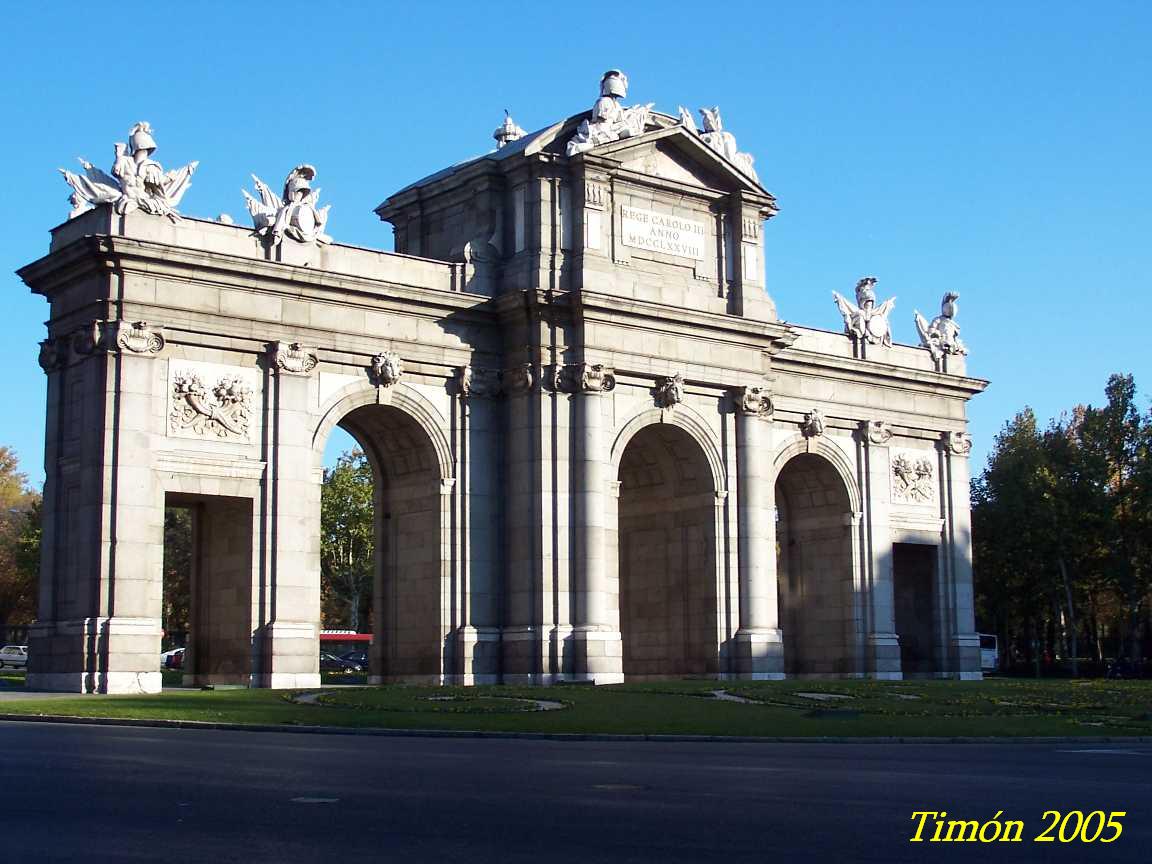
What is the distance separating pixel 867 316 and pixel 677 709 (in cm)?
3292

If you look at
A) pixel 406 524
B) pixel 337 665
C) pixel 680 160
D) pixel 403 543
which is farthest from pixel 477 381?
pixel 337 665

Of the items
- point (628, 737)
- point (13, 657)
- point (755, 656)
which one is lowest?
point (13, 657)

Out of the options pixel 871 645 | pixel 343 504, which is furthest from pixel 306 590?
pixel 343 504

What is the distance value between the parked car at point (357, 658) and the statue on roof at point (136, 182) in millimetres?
43354

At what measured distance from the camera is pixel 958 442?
67812 mm

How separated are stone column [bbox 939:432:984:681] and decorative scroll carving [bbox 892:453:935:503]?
869 millimetres

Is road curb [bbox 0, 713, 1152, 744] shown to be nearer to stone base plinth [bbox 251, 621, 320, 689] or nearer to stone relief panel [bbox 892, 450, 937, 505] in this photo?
stone base plinth [bbox 251, 621, 320, 689]

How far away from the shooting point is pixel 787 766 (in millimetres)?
21906

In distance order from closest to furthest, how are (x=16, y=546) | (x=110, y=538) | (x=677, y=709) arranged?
(x=677, y=709) → (x=110, y=538) → (x=16, y=546)

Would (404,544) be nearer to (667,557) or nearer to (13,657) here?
(667,557)

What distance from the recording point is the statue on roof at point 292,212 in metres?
48.9

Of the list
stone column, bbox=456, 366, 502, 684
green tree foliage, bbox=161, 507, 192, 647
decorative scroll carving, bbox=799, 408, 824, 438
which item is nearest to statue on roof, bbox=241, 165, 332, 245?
stone column, bbox=456, 366, 502, 684

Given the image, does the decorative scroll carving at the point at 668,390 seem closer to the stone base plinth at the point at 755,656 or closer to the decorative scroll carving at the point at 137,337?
the stone base plinth at the point at 755,656

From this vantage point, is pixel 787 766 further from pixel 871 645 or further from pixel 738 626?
pixel 871 645
